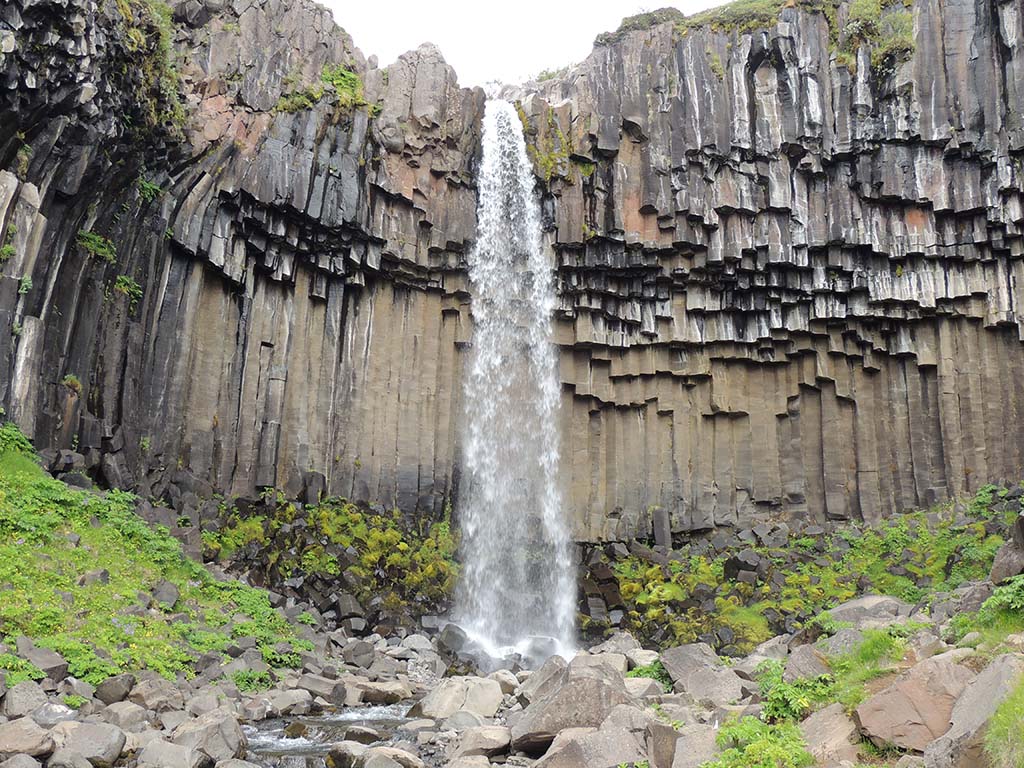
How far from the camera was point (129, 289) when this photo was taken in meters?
17.4

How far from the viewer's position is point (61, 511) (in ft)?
44.0

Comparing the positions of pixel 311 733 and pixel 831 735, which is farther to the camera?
pixel 311 733

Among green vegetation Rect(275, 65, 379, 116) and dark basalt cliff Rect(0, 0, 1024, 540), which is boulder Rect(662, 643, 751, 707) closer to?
dark basalt cliff Rect(0, 0, 1024, 540)

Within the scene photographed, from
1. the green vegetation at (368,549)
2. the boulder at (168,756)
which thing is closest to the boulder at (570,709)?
the boulder at (168,756)

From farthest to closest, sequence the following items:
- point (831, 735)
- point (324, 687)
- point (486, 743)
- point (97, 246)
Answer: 1. point (97, 246)
2. point (324, 687)
3. point (486, 743)
4. point (831, 735)

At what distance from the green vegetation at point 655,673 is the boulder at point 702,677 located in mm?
126

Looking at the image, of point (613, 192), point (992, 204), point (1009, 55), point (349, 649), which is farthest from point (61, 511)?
point (1009, 55)

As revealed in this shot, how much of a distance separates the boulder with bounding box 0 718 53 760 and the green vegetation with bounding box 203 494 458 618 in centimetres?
910

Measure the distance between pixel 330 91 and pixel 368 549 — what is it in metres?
11.5

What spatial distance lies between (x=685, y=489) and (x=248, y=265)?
523 inches

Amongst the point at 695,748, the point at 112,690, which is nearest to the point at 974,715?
the point at 695,748

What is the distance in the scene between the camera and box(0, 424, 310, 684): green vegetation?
35.1ft

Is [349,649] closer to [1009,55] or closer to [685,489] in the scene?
[685,489]

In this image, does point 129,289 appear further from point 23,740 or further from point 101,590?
point 23,740
